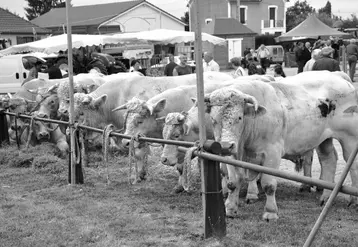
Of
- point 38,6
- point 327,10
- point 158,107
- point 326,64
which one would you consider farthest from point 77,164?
point 327,10

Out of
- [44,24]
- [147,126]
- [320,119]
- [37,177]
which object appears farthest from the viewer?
[44,24]

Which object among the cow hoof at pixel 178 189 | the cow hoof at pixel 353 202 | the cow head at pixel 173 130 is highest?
the cow head at pixel 173 130

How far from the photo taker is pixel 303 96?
7.73 metres

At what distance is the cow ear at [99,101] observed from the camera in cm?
1017

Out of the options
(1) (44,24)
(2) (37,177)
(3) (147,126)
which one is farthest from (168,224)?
(1) (44,24)

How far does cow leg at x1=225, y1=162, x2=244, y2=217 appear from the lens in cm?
696

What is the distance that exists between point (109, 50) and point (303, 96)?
2859 centimetres

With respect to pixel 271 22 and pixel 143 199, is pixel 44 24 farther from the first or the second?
pixel 143 199

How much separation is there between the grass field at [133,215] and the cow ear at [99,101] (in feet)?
3.84

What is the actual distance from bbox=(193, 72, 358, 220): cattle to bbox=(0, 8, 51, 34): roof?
43.0m

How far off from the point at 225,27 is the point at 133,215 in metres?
32.0

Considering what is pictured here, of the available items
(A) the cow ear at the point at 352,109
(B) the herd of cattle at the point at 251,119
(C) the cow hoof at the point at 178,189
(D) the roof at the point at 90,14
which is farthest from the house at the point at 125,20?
(A) the cow ear at the point at 352,109

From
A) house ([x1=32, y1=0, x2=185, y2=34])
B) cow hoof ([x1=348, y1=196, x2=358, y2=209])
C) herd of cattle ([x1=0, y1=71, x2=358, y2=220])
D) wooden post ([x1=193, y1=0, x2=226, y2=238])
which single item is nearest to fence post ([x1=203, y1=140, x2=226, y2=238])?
wooden post ([x1=193, y1=0, x2=226, y2=238])

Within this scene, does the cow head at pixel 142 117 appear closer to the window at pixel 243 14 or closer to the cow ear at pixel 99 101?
the cow ear at pixel 99 101
